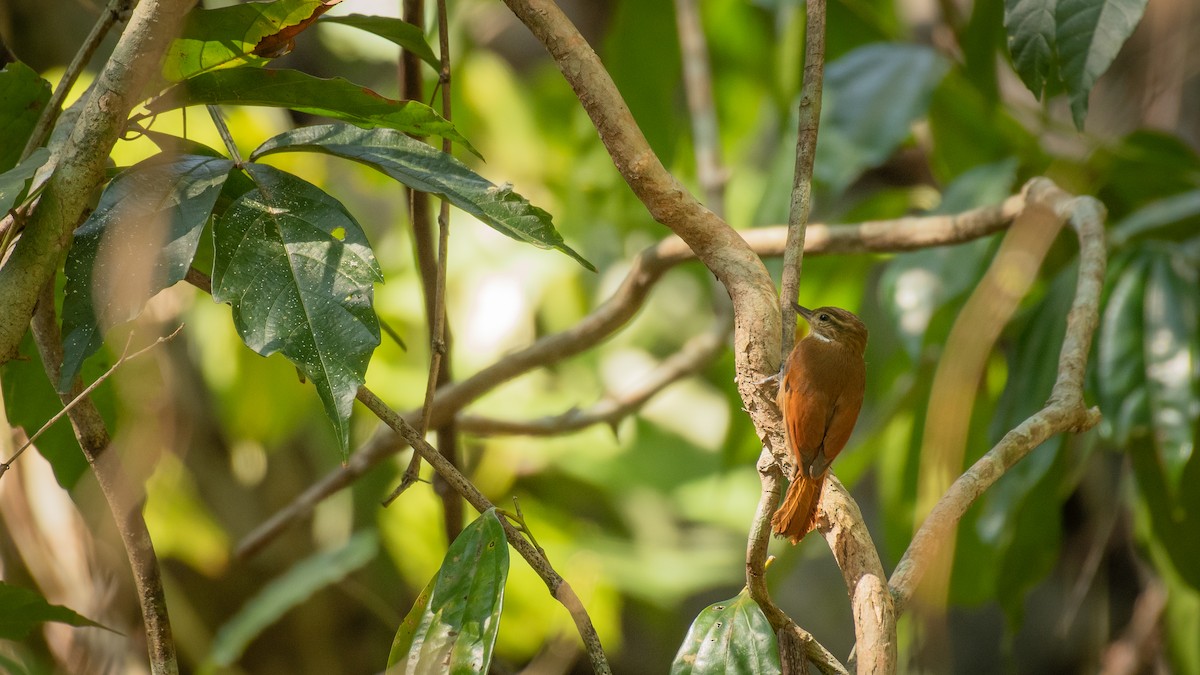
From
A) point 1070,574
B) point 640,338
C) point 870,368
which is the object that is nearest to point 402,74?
point 870,368

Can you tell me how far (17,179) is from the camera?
2.92 feet

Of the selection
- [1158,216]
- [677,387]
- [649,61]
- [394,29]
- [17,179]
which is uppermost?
[649,61]

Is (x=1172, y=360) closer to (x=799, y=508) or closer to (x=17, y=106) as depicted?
(x=799, y=508)

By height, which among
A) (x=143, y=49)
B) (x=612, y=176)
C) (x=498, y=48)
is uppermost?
(x=498, y=48)

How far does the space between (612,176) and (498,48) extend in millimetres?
2123

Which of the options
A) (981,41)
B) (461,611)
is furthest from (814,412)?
(981,41)

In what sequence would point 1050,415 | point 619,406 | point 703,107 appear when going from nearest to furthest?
1. point 1050,415
2. point 619,406
3. point 703,107

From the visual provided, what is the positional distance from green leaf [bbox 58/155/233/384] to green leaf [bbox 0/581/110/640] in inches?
13.7

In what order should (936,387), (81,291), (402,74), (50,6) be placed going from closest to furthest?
(81,291) < (402,74) < (936,387) < (50,6)

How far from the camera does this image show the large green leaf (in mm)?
1304

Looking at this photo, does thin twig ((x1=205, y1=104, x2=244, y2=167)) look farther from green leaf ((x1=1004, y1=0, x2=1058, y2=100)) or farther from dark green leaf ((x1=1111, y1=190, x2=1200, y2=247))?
dark green leaf ((x1=1111, y1=190, x2=1200, y2=247))

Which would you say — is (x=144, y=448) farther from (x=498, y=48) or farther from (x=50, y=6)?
(x=498, y=48)

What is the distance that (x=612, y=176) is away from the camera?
3.31 metres

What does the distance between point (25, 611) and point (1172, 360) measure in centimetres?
203
